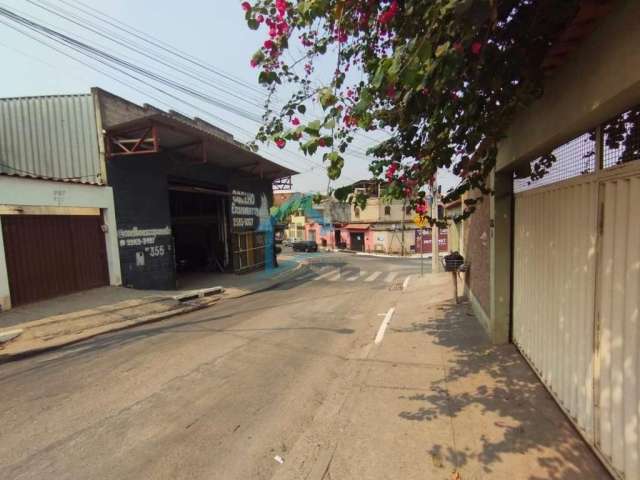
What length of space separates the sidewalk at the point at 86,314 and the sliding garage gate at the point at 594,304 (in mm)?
8227

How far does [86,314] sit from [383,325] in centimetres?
726

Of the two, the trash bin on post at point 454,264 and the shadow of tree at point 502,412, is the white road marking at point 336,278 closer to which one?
the trash bin on post at point 454,264

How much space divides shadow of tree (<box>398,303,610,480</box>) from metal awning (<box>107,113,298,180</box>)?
1037cm

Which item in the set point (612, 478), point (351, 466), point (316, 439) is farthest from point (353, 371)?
point (612, 478)

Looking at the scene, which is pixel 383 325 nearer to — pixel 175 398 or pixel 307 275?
pixel 175 398

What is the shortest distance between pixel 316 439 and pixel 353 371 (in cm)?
179

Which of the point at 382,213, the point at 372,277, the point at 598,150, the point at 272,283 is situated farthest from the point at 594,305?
the point at 382,213

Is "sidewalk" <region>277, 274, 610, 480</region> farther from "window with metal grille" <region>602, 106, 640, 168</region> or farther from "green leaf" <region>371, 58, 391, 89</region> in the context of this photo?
"green leaf" <region>371, 58, 391, 89</region>

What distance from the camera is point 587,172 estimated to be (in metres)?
2.94

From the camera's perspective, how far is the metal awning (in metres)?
10.8

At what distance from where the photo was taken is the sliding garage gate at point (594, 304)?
2332mm

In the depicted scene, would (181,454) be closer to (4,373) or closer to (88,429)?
(88,429)

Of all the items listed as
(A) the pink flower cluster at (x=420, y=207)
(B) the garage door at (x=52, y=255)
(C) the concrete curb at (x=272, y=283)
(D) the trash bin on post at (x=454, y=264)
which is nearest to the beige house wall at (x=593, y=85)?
(A) the pink flower cluster at (x=420, y=207)

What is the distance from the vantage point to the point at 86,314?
8.32m
